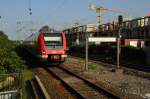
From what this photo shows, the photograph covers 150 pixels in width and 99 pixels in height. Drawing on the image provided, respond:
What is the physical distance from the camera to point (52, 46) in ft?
97.5

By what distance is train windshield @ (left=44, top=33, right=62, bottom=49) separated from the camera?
2959 cm

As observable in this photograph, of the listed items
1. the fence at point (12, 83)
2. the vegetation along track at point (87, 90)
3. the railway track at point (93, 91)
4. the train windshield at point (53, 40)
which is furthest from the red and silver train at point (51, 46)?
the fence at point (12, 83)

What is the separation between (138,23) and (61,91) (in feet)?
134

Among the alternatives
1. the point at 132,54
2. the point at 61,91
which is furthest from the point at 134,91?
the point at 132,54

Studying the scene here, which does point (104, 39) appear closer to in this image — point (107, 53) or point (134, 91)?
point (134, 91)

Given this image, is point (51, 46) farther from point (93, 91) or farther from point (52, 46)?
point (93, 91)

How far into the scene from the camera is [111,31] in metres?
63.8

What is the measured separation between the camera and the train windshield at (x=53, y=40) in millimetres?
29594

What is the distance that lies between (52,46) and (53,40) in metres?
0.42

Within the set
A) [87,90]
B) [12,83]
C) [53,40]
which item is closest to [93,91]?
[87,90]

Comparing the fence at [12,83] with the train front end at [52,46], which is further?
the train front end at [52,46]

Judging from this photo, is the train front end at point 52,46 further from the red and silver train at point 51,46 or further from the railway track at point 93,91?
the railway track at point 93,91

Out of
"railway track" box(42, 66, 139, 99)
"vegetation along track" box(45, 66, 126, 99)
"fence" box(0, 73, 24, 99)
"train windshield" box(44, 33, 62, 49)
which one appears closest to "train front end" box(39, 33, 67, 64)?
"train windshield" box(44, 33, 62, 49)

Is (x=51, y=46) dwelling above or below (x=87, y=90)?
above
